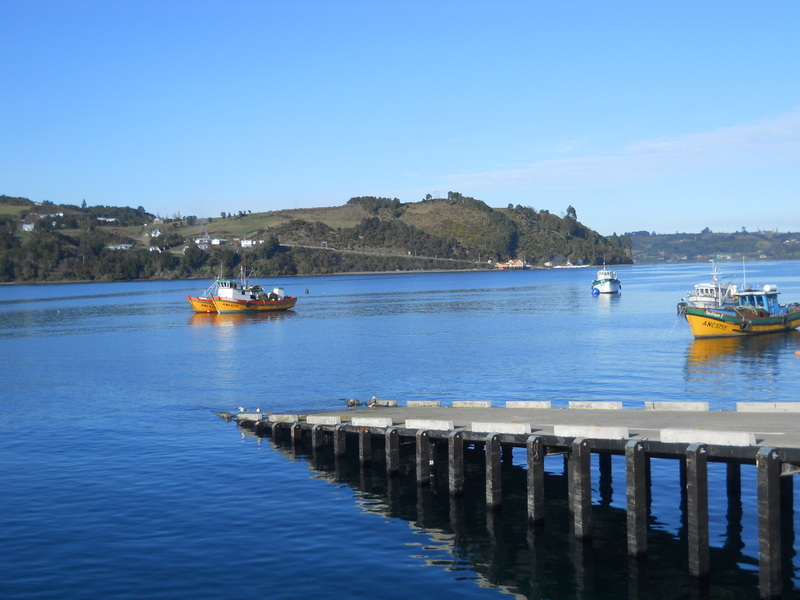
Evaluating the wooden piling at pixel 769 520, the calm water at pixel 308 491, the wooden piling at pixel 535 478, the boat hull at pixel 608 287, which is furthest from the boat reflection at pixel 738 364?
the boat hull at pixel 608 287

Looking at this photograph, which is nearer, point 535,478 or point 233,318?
point 535,478

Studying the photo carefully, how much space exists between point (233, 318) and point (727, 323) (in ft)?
249

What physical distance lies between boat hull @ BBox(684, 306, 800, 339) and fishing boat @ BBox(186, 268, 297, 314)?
73.7 m

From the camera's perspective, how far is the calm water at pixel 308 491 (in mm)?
22125

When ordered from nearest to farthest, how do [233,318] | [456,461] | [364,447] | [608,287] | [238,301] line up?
[456,461] < [364,447] < [233,318] < [238,301] < [608,287]

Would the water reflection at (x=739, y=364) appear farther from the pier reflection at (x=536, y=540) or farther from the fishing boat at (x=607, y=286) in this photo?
the fishing boat at (x=607, y=286)

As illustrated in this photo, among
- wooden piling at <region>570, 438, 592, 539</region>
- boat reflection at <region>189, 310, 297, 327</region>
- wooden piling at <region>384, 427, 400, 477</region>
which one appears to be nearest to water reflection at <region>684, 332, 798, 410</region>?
wooden piling at <region>384, 427, 400, 477</region>

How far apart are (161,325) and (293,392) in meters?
67.2

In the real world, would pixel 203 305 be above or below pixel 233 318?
above

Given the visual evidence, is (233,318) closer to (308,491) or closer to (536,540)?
(308,491)

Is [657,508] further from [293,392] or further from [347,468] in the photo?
[293,392]

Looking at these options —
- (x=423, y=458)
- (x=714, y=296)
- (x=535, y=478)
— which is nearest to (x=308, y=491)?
(x=423, y=458)

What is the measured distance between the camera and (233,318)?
129500 millimetres

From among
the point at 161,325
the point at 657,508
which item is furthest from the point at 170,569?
the point at 161,325
